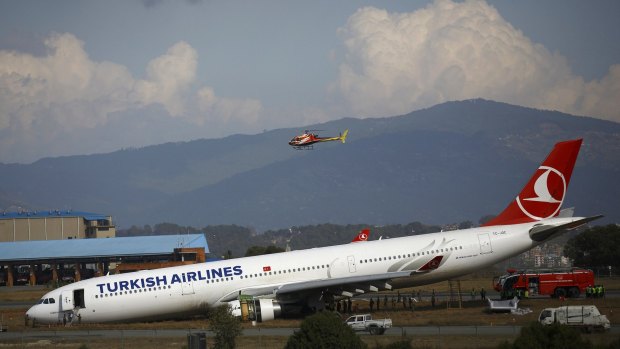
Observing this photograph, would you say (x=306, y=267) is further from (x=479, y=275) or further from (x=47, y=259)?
(x=47, y=259)

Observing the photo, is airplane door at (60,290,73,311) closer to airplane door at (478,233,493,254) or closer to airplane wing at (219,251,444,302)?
airplane wing at (219,251,444,302)

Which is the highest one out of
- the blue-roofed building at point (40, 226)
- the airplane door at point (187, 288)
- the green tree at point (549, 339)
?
the blue-roofed building at point (40, 226)

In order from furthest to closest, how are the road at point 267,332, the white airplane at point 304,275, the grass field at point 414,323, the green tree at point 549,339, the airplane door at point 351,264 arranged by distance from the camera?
1. the airplane door at point 351,264
2. the white airplane at point 304,275
3. the road at point 267,332
4. the grass field at point 414,323
5. the green tree at point 549,339

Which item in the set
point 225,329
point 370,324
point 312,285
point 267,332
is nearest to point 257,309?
point 312,285

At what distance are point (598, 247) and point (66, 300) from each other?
8181cm

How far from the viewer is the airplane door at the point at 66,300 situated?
54906mm

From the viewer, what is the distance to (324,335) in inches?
1331

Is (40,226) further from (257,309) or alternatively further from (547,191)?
(547,191)

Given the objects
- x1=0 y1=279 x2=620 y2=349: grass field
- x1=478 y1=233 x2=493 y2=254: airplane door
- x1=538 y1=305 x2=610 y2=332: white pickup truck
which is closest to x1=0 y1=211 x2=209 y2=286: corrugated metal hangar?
x1=0 y1=279 x2=620 y2=349: grass field

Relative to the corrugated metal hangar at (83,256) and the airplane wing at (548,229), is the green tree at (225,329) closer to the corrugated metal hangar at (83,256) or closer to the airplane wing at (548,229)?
the airplane wing at (548,229)

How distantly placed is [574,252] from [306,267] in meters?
79.2

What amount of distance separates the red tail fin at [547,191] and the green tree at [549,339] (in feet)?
86.0

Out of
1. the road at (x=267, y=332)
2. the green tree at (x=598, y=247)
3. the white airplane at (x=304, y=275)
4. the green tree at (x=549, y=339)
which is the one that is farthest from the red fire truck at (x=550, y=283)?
the green tree at (x=598, y=247)

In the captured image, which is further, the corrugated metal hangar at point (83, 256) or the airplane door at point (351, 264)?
the corrugated metal hangar at point (83, 256)
